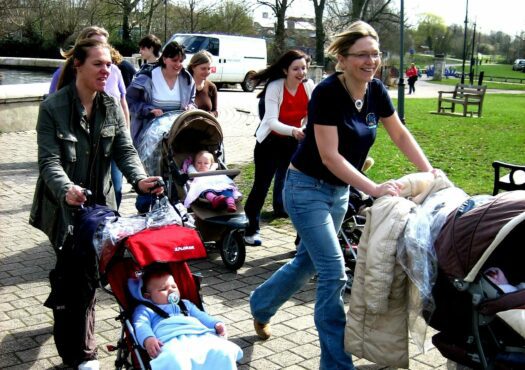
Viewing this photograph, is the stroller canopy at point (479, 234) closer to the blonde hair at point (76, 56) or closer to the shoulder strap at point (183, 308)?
the shoulder strap at point (183, 308)

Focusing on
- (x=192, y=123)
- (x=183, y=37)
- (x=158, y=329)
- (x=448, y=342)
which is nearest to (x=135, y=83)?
(x=192, y=123)

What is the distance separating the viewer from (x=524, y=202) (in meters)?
3.38

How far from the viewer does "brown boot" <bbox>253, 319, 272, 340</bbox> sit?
4.96m

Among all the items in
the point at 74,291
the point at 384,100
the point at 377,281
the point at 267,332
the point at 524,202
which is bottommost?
the point at 267,332

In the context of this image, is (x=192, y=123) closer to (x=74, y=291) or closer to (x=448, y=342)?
(x=74, y=291)

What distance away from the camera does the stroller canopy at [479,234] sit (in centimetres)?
333

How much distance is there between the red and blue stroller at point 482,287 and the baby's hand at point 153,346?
4.63ft

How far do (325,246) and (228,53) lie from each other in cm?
2591

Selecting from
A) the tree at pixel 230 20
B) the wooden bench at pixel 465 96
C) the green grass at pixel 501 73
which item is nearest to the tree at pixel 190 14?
the tree at pixel 230 20

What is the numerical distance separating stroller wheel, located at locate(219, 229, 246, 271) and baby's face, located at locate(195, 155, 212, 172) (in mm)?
791

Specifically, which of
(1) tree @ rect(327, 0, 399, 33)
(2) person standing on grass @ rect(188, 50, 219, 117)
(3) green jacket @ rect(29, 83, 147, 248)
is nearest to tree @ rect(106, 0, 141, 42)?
(1) tree @ rect(327, 0, 399, 33)

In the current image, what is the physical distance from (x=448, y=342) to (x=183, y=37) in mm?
25970

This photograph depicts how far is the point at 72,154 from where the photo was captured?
4.32m

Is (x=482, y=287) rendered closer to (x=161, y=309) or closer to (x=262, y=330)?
(x=161, y=309)
